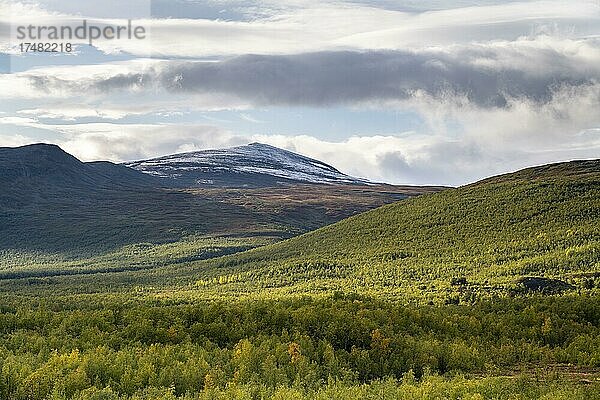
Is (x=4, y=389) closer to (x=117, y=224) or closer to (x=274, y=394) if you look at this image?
(x=274, y=394)

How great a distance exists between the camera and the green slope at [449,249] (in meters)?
50.4

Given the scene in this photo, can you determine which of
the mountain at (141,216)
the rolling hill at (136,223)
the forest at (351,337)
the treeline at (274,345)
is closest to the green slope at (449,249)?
the forest at (351,337)

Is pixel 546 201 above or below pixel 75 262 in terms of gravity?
above

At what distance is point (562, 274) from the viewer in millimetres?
47719

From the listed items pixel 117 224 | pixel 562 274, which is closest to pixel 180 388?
pixel 562 274

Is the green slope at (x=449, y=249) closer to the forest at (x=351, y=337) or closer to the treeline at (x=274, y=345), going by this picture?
the forest at (x=351, y=337)

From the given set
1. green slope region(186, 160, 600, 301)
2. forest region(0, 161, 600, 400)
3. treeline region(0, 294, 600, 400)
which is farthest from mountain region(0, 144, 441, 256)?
treeline region(0, 294, 600, 400)

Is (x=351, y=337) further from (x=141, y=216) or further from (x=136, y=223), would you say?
(x=141, y=216)

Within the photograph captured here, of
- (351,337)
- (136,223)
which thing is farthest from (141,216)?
(351,337)

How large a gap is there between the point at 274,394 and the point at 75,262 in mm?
90561

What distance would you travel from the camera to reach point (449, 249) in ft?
207

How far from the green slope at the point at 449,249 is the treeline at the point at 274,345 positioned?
12379mm

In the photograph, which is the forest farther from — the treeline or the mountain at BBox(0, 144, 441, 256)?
the mountain at BBox(0, 144, 441, 256)

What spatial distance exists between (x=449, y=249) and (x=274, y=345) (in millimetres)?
41197
